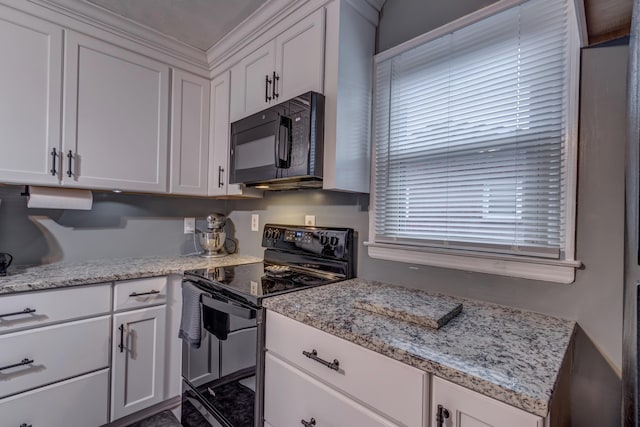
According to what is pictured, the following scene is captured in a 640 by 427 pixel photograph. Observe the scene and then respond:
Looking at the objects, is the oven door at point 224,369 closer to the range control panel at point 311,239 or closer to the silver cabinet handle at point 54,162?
the range control panel at point 311,239

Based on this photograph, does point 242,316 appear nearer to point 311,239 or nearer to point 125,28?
point 311,239

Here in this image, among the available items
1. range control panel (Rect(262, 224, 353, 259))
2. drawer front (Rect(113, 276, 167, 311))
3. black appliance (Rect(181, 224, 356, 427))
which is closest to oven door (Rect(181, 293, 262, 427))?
black appliance (Rect(181, 224, 356, 427))

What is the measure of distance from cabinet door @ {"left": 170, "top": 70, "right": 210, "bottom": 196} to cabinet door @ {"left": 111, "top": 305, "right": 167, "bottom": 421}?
86 cm

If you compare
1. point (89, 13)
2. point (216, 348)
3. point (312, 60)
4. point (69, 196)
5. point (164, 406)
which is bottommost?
point (164, 406)

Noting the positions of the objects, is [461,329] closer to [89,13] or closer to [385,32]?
[385,32]

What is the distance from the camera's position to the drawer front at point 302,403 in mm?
895

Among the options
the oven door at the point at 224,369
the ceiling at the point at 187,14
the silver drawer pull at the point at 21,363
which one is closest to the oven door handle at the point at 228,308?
the oven door at the point at 224,369

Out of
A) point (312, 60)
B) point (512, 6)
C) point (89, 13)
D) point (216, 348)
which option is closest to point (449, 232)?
point (512, 6)

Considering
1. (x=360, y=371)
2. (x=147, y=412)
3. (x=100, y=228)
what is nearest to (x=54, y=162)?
(x=100, y=228)

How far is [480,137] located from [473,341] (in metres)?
0.81

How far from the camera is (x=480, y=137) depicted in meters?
1.25

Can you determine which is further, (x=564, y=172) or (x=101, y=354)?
(x=101, y=354)

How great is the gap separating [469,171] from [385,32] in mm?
878

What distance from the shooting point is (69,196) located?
1793 mm
